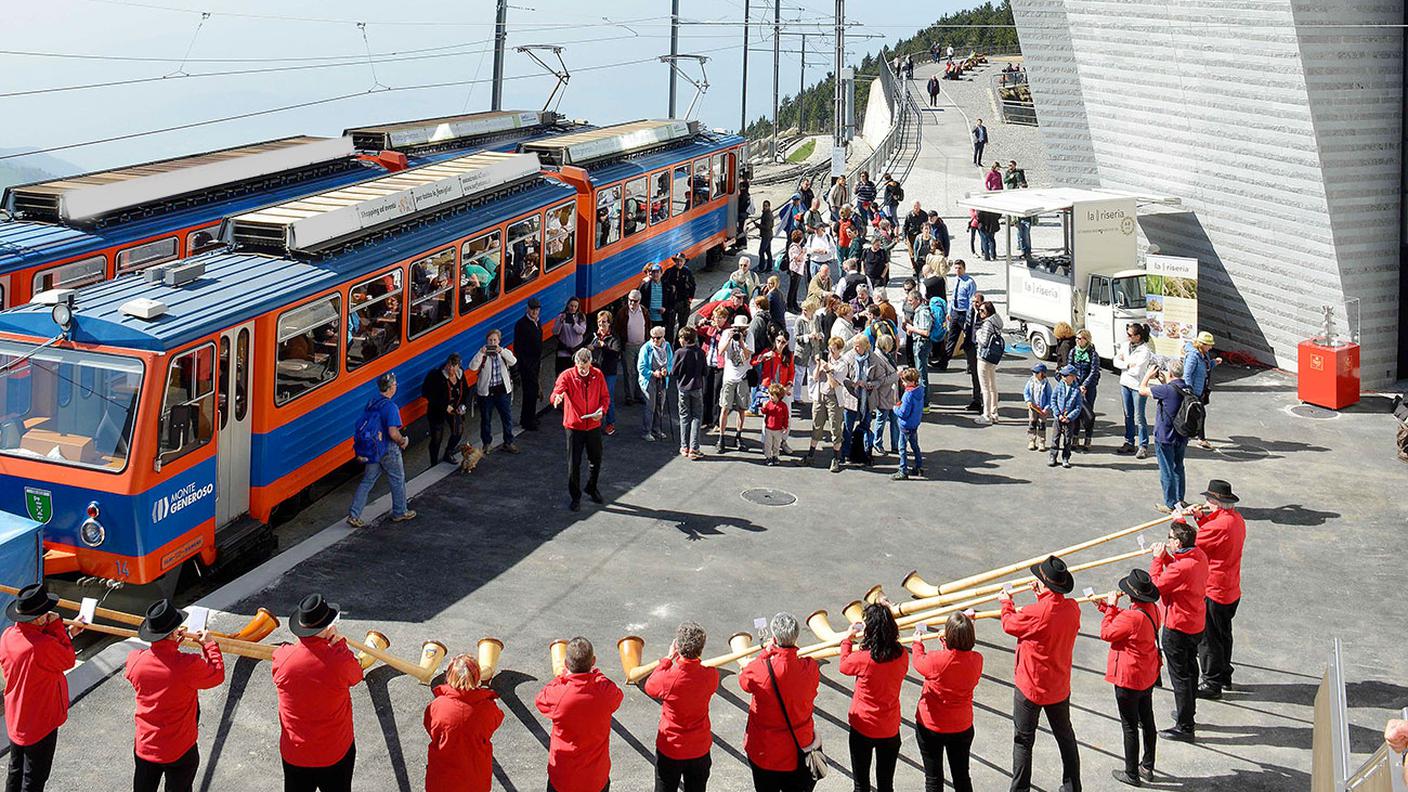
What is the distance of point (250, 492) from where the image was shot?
13062mm

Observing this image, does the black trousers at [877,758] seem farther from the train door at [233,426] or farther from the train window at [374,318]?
the train window at [374,318]

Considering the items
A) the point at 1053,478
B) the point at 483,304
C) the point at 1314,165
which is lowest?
the point at 1053,478

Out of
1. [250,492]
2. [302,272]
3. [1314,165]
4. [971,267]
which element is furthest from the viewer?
[971,267]

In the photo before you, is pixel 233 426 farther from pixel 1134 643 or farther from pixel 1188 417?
pixel 1188 417

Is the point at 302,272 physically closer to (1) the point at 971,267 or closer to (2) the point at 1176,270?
(2) the point at 1176,270

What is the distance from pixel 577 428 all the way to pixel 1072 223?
1024 cm

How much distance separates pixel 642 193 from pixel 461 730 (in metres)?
16.8

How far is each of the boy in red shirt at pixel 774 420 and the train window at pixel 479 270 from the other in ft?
12.9

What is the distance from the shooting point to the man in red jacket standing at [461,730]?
7.94 metres

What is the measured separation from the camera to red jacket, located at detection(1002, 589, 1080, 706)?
9141 millimetres

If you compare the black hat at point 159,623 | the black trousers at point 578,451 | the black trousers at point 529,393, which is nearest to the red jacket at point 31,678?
the black hat at point 159,623

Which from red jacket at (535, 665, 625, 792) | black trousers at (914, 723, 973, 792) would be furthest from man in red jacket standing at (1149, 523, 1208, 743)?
red jacket at (535, 665, 625, 792)

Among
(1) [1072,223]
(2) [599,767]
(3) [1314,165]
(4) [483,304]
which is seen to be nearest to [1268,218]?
(3) [1314,165]

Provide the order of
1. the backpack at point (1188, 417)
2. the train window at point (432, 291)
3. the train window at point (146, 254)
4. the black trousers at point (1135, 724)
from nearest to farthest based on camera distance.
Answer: the black trousers at point (1135, 724), the backpack at point (1188, 417), the train window at point (146, 254), the train window at point (432, 291)
